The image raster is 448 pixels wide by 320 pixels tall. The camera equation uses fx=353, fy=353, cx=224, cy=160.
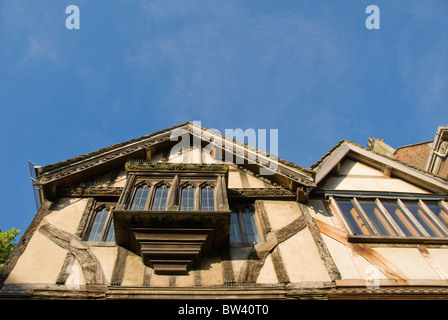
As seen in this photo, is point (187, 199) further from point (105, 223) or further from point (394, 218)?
point (394, 218)

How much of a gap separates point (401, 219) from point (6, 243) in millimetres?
16980

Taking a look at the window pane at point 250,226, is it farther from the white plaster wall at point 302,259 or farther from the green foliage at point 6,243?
the green foliage at point 6,243

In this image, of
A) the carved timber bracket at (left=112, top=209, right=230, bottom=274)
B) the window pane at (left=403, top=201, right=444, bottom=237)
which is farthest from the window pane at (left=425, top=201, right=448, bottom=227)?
the carved timber bracket at (left=112, top=209, right=230, bottom=274)

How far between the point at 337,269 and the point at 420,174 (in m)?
6.06

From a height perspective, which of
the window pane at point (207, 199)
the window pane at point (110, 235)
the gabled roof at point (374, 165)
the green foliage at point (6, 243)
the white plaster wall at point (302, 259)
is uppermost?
the green foliage at point (6, 243)

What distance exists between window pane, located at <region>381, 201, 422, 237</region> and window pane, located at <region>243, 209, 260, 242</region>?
427cm

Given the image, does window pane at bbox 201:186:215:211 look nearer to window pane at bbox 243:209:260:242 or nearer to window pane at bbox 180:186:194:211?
window pane at bbox 180:186:194:211

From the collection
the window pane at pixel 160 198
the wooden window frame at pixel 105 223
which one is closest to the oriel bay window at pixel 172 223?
the window pane at pixel 160 198

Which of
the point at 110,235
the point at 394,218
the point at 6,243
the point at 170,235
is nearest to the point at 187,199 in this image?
the point at 170,235

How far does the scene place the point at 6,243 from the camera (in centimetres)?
1678

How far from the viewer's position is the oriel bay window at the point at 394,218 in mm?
9750

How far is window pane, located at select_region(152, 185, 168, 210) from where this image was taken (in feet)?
30.6

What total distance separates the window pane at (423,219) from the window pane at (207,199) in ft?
20.6
